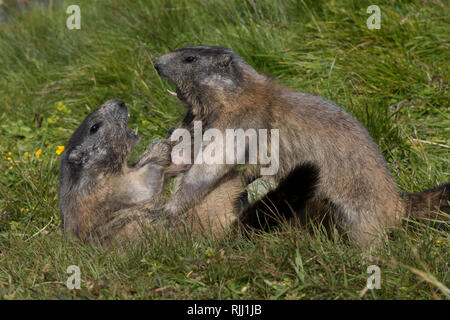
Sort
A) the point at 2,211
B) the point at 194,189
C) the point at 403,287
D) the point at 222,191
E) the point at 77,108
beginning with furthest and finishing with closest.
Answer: the point at 77,108
the point at 2,211
the point at 222,191
the point at 194,189
the point at 403,287

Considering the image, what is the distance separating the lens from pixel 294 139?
437 centimetres

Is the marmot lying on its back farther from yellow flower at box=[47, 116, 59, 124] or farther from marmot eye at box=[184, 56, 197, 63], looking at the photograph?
yellow flower at box=[47, 116, 59, 124]

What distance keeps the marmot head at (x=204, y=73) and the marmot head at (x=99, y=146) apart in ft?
2.03

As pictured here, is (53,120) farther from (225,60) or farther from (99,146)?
(225,60)

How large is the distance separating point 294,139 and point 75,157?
71.4 inches

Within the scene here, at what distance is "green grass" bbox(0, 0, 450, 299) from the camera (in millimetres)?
3480

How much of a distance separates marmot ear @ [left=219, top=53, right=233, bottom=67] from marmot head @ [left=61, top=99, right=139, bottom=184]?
104cm

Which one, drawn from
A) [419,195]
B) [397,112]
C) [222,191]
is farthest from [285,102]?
[397,112]

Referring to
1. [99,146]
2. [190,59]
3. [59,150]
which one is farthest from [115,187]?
[59,150]

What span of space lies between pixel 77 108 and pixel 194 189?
10.1ft

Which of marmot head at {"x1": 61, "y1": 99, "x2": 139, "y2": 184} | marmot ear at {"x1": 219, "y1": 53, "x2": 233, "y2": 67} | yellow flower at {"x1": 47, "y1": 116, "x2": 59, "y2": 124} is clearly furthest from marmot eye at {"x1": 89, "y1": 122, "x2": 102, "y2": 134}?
yellow flower at {"x1": 47, "y1": 116, "x2": 59, "y2": 124}

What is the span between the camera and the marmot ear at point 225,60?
15.3ft

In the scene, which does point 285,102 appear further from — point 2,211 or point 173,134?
point 2,211
